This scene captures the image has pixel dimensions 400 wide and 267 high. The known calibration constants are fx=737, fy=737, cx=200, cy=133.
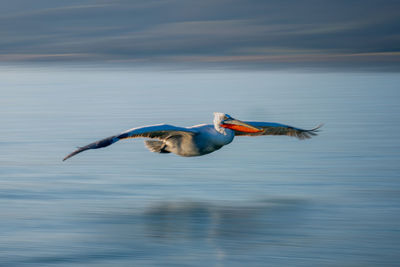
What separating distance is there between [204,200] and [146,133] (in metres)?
1.81

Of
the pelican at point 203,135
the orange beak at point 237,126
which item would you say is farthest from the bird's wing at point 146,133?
the orange beak at point 237,126

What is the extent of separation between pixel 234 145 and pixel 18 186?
6.17 metres

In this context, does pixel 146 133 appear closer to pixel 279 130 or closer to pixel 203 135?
pixel 203 135

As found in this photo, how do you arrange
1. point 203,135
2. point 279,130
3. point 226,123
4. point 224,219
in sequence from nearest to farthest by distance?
point 224,219, point 226,123, point 203,135, point 279,130

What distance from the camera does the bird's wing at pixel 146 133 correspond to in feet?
34.0

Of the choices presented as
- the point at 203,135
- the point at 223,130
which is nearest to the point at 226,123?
the point at 223,130

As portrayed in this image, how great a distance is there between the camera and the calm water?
9.48 m

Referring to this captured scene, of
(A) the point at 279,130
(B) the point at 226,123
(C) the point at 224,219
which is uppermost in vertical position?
(A) the point at 279,130

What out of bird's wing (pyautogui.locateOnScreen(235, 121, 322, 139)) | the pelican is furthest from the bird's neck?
bird's wing (pyautogui.locateOnScreen(235, 121, 322, 139))

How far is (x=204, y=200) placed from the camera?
12.1 meters

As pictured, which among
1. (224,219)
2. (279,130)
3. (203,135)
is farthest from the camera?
(279,130)

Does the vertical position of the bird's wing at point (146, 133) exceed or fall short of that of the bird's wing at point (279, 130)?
it falls short

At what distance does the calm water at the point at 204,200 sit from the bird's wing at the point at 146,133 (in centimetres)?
117

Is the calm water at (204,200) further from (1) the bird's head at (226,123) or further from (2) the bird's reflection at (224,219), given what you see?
(1) the bird's head at (226,123)
